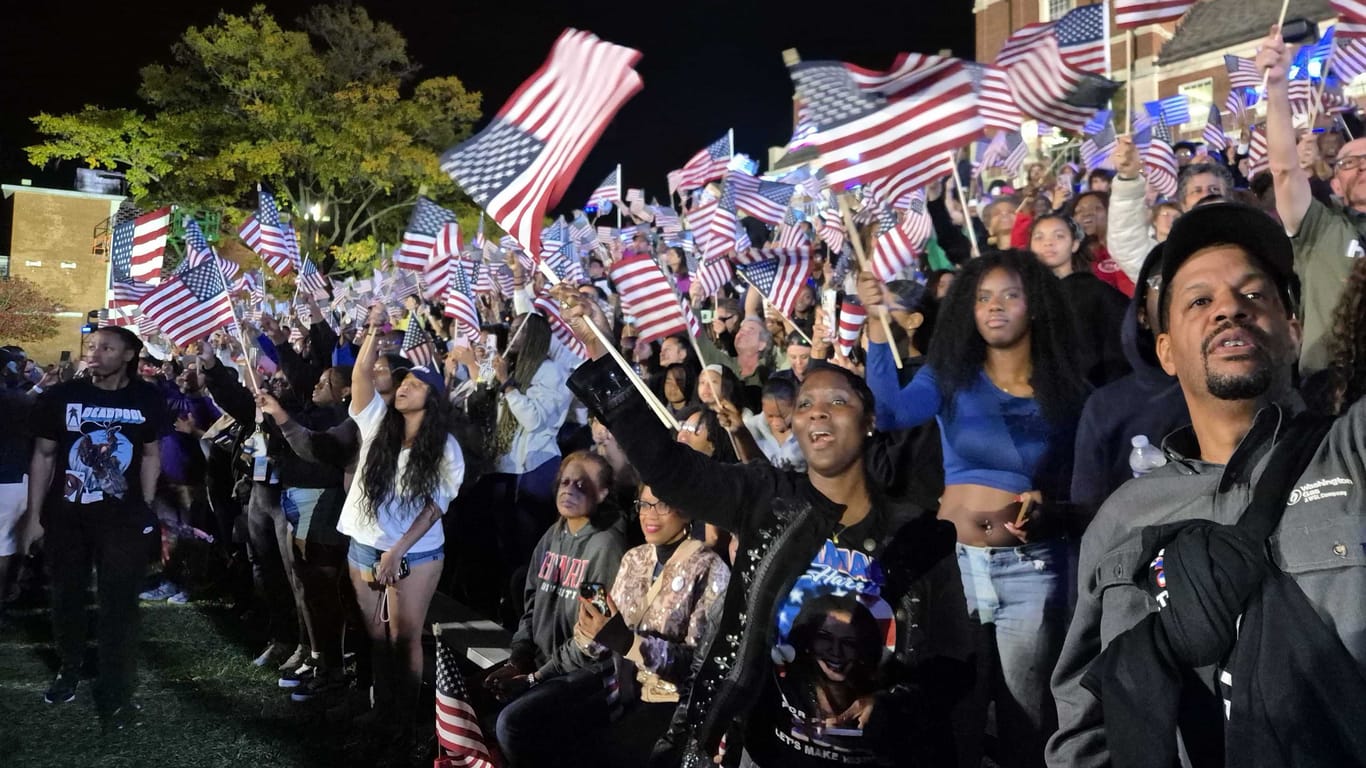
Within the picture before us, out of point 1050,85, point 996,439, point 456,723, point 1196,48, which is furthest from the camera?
point 1196,48

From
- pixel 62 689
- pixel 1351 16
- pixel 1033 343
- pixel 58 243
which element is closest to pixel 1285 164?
pixel 1033 343

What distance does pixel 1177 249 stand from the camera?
2096 mm

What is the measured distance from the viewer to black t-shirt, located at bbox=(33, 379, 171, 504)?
20.0 feet

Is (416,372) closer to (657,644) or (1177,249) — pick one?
(657,644)

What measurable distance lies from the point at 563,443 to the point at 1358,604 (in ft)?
21.7

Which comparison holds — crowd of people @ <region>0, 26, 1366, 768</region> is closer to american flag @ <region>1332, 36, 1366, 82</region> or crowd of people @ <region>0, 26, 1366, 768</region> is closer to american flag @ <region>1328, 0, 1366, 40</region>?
american flag @ <region>1328, 0, 1366, 40</region>

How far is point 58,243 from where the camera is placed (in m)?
36.3

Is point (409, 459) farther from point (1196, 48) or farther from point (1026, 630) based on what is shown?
point (1196, 48)

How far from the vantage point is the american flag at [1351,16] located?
596cm

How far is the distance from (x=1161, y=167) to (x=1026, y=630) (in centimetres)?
867

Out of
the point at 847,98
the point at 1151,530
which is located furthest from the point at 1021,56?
the point at 1151,530

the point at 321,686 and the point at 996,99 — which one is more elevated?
the point at 996,99

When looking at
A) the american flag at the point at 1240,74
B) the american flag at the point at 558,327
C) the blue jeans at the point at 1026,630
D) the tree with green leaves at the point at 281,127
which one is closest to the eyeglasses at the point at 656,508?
the blue jeans at the point at 1026,630

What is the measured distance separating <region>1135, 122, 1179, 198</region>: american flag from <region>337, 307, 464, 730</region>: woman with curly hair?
7.93 m
